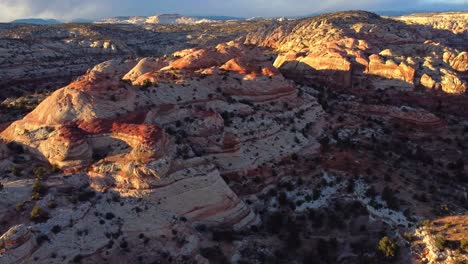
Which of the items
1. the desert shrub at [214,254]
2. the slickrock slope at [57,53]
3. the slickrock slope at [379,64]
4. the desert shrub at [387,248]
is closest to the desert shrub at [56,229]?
the desert shrub at [214,254]

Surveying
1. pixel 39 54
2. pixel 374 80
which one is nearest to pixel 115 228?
pixel 374 80

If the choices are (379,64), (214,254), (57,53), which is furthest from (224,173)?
(57,53)

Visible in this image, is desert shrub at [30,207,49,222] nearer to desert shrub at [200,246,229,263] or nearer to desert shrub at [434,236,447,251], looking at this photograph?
desert shrub at [200,246,229,263]

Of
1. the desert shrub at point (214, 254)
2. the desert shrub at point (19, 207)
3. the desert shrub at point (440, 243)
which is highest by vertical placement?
the desert shrub at point (19, 207)

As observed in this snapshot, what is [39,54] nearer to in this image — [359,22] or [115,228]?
[359,22]

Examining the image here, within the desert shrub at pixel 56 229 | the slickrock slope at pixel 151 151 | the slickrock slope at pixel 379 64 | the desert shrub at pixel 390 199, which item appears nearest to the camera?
the desert shrub at pixel 56 229

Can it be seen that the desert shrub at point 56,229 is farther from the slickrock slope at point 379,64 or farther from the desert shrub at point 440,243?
the slickrock slope at point 379,64
